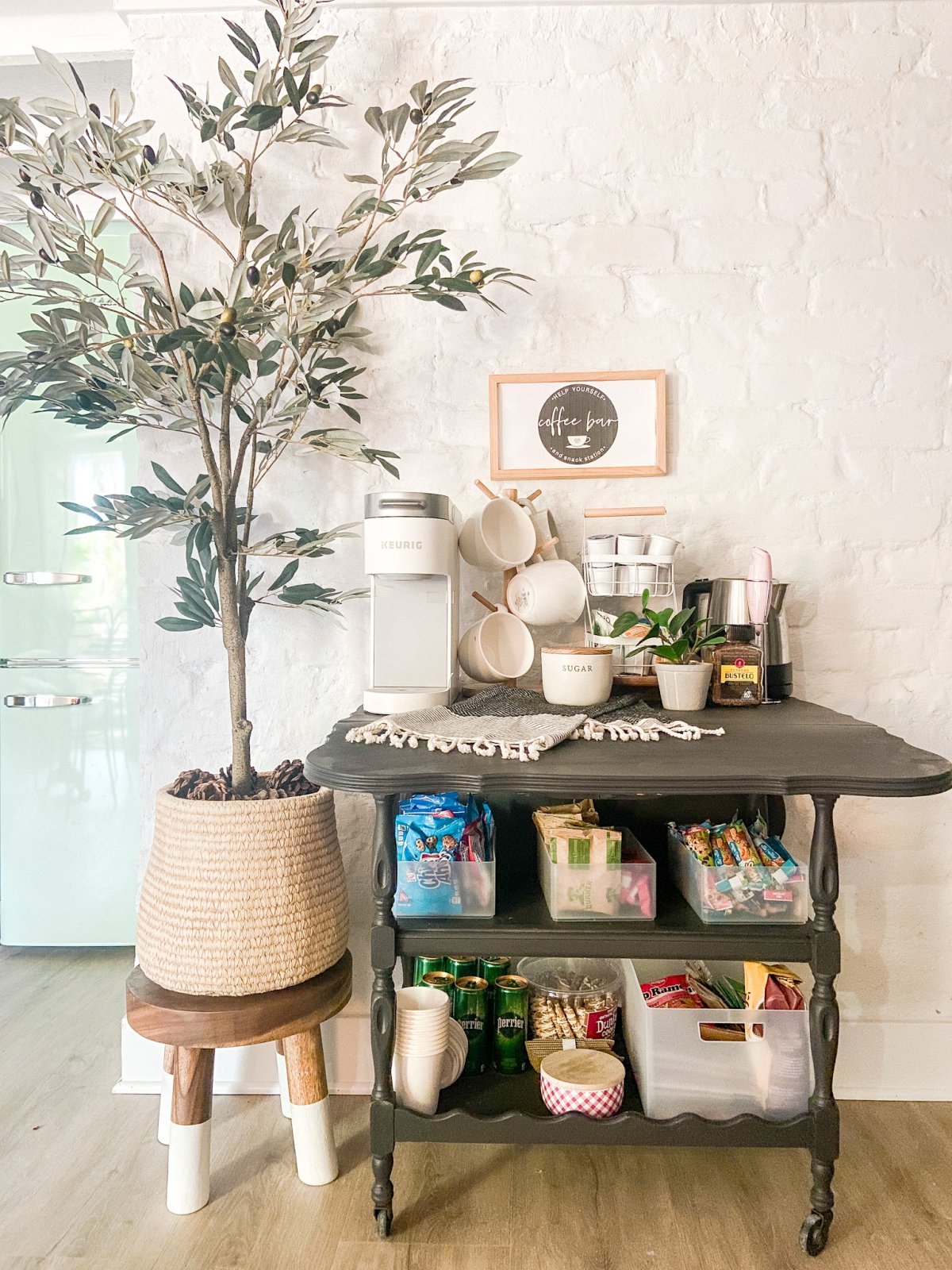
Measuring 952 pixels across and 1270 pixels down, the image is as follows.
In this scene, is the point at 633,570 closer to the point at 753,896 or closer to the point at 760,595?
the point at 760,595

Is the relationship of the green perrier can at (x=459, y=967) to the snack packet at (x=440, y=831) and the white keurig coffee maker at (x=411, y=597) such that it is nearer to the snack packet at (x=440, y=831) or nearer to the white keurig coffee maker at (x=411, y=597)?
the snack packet at (x=440, y=831)

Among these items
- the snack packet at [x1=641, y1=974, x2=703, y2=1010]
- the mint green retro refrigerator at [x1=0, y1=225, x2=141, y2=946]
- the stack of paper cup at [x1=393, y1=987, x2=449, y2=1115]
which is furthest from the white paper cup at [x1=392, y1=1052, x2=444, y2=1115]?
the mint green retro refrigerator at [x1=0, y1=225, x2=141, y2=946]

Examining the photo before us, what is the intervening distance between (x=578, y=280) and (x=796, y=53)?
0.64 meters

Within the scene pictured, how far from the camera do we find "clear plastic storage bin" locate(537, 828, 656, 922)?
4.52 ft

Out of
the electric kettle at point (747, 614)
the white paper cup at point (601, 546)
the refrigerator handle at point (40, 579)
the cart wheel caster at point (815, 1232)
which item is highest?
the white paper cup at point (601, 546)

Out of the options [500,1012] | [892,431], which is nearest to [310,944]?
[500,1012]

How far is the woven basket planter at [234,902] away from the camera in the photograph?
1.44m

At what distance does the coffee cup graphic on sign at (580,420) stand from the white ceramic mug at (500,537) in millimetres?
201

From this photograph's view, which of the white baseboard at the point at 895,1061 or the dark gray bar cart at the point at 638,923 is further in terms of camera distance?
the white baseboard at the point at 895,1061

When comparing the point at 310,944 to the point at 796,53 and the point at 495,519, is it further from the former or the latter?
the point at 796,53

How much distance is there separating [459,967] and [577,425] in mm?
1126

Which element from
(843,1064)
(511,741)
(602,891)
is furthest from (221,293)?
(843,1064)

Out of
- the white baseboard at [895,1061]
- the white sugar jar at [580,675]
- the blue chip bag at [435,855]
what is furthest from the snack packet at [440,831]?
the white baseboard at [895,1061]

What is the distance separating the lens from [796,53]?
1.79 m
